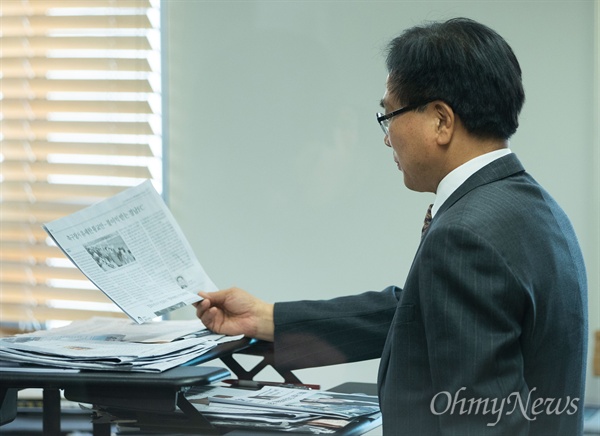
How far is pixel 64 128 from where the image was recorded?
2.28 m

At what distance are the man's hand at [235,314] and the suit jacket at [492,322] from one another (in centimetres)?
44

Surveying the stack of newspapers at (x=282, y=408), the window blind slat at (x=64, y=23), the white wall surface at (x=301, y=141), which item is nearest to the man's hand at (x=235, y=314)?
the stack of newspapers at (x=282, y=408)

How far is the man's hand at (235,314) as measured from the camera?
4.79 ft

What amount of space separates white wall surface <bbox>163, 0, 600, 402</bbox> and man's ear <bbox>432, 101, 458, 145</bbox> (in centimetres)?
93

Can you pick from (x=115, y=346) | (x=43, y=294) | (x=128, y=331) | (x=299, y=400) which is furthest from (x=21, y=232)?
(x=299, y=400)

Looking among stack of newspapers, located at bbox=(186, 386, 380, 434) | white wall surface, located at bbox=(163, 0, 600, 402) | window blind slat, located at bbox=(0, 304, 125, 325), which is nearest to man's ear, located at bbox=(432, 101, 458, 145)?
stack of newspapers, located at bbox=(186, 386, 380, 434)

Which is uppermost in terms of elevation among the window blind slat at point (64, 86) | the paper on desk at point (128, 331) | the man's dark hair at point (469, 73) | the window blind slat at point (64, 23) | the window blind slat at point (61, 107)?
the window blind slat at point (64, 23)

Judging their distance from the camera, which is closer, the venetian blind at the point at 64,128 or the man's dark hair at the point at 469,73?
the man's dark hair at the point at 469,73

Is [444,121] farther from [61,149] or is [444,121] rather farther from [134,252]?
[61,149]

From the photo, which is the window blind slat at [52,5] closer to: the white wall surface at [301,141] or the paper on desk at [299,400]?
the white wall surface at [301,141]

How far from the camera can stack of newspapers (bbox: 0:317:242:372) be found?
3.60ft

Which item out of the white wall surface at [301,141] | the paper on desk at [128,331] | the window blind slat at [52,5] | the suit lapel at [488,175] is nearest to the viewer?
the suit lapel at [488,175]

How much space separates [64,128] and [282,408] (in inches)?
54.1

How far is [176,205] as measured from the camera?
223cm
